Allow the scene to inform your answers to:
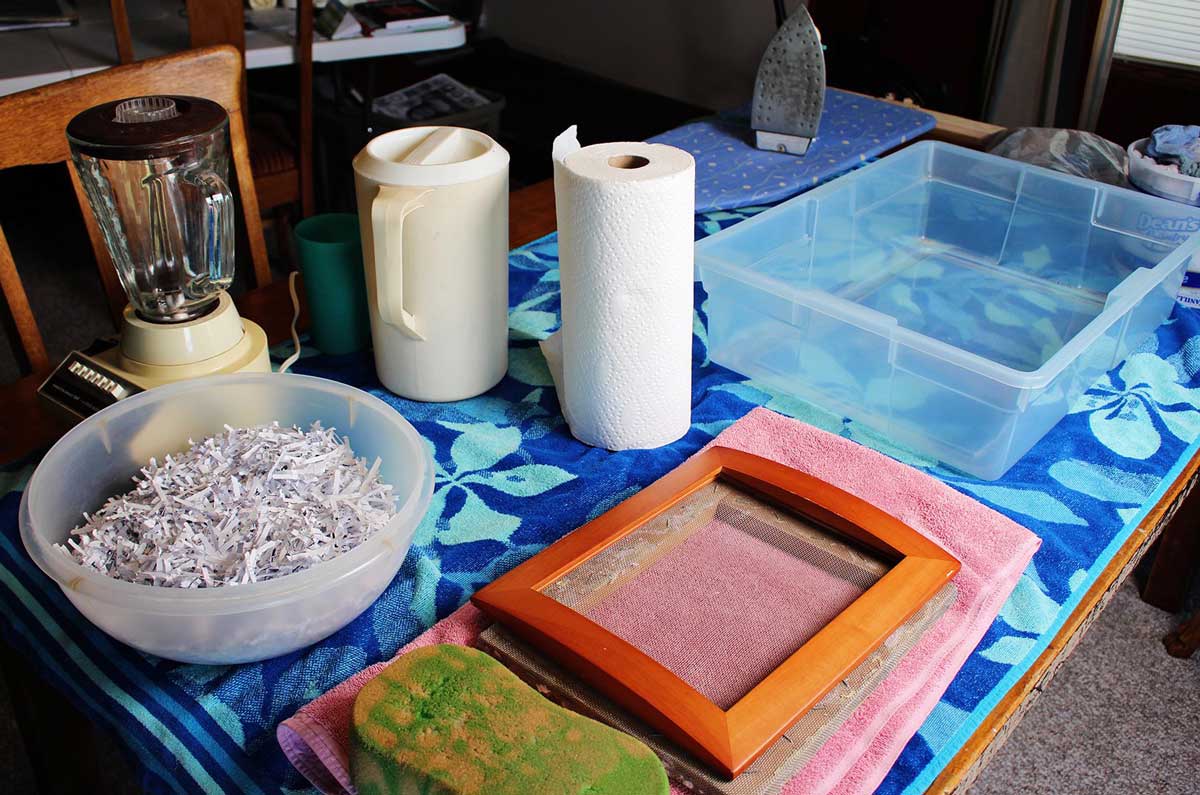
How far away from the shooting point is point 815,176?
1225 millimetres

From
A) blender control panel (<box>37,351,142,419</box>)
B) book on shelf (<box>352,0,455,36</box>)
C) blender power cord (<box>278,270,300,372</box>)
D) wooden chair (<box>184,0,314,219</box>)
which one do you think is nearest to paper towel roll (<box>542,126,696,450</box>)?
blender power cord (<box>278,270,300,372</box>)

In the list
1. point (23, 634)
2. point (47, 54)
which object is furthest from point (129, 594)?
point (47, 54)

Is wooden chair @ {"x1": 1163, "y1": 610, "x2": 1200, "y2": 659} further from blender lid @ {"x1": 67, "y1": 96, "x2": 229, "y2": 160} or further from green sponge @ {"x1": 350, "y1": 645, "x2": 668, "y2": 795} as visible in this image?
blender lid @ {"x1": 67, "y1": 96, "x2": 229, "y2": 160}

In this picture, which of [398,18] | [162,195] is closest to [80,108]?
[162,195]

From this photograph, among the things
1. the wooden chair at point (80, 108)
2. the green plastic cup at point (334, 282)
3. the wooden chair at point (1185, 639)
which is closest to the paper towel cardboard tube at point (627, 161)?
the green plastic cup at point (334, 282)

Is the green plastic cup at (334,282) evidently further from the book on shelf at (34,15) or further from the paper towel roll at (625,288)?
the book on shelf at (34,15)

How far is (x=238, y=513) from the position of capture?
0.57 metres

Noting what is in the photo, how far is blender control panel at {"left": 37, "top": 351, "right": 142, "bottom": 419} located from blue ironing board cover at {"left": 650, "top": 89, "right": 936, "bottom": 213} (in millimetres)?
670

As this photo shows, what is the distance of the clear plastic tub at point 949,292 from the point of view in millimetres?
749

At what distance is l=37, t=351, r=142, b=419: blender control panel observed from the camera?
28.0 inches

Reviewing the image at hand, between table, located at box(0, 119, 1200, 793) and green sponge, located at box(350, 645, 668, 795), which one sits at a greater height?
green sponge, located at box(350, 645, 668, 795)

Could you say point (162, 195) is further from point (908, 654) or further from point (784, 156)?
point (784, 156)

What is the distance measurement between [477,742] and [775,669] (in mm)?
163

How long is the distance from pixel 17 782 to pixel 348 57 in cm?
164
